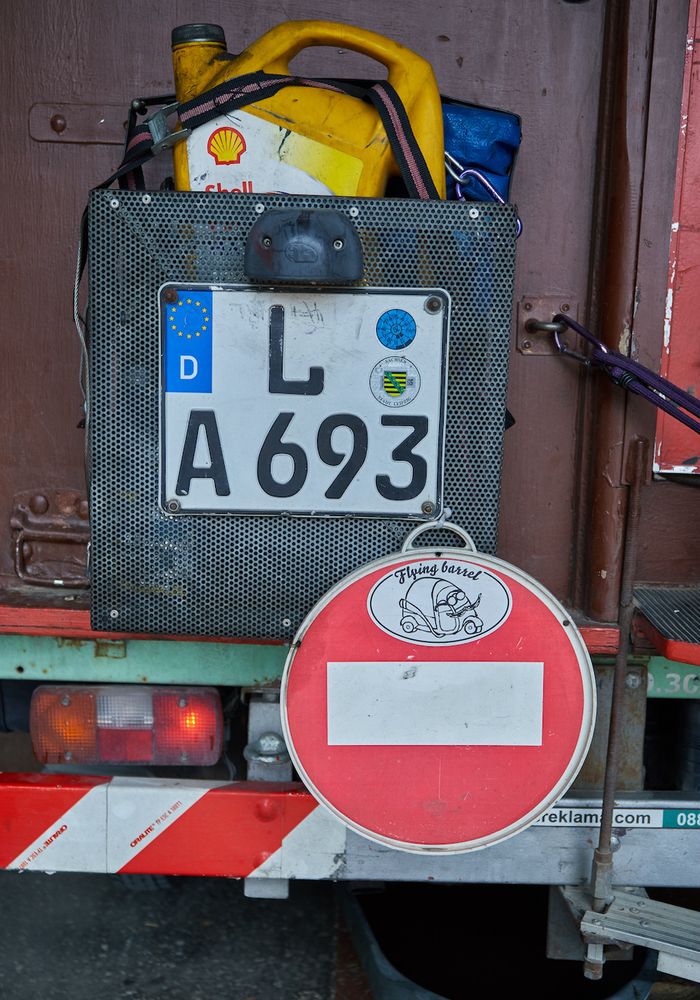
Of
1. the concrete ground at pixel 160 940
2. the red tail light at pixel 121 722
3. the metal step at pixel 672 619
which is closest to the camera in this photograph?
the metal step at pixel 672 619

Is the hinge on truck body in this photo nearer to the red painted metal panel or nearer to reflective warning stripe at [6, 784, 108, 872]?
reflective warning stripe at [6, 784, 108, 872]

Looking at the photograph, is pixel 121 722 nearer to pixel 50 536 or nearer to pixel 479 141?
pixel 50 536

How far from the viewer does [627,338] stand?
1.79 meters

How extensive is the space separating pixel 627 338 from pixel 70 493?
44.1 inches

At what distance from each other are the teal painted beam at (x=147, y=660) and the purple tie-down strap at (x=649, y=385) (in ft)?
2.67

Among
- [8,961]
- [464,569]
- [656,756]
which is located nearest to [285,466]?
[464,569]

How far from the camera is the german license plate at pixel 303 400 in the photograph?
5.00ft

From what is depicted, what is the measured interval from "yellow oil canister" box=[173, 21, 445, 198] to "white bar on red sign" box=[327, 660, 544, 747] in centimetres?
79

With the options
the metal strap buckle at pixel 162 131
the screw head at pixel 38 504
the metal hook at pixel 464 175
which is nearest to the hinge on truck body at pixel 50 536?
the screw head at pixel 38 504

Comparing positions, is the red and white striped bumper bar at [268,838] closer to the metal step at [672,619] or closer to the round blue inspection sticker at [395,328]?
the metal step at [672,619]

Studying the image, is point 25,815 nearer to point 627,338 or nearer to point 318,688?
point 318,688

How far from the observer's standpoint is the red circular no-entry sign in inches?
60.4

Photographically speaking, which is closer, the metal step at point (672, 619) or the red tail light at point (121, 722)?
the metal step at point (672, 619)

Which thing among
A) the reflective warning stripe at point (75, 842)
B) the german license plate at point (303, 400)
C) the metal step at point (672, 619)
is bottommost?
the reflective warning stripe at point (75, 842)
